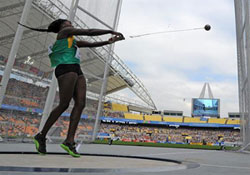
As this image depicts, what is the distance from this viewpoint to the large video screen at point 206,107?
145ft

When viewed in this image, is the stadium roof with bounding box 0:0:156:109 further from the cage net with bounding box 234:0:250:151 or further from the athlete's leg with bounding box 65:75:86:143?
the cage net with bounding box 234:0:250:151

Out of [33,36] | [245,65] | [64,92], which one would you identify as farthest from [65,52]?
[245,65]

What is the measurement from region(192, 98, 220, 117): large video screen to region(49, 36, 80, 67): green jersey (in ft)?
147

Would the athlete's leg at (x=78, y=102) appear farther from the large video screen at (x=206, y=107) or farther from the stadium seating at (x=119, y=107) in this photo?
the large video screen at (x=206, y=107)

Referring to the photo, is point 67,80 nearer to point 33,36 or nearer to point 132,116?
point 33,36

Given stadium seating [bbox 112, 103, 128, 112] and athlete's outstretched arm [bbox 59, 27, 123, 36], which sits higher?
stadium seating [bbox 112, 103, 128, 112]

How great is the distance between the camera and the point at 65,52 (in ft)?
7.48

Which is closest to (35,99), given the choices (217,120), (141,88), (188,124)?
(141,88)

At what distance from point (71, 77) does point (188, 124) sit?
4059cm

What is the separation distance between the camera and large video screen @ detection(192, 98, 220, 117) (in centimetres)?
4422

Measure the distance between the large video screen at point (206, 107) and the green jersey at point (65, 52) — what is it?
44.8 m

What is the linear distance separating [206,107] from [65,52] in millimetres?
45624

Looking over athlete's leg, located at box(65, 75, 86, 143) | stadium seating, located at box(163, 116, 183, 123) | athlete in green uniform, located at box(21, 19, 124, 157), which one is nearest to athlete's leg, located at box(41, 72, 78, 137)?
athlete in green uniform, located at box(21, 19, 124, 157)

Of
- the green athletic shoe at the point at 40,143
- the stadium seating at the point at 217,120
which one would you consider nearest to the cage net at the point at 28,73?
the green athletic shoe at the point at 40,143
